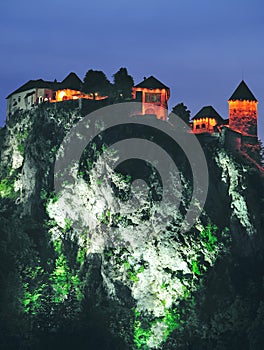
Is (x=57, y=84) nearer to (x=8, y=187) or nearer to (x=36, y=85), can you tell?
(x=36, y=85)

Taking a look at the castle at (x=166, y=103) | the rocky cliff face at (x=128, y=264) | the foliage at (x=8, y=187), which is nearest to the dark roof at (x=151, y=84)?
the castle at (x=166, y=103)

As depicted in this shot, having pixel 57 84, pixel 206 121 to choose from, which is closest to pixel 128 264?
pixel 206 121

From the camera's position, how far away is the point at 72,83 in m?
88.4

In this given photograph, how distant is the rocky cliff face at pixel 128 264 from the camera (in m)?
73.8

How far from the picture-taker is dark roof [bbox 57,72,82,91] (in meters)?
87.8

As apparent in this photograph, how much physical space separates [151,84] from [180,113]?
14.0 feet

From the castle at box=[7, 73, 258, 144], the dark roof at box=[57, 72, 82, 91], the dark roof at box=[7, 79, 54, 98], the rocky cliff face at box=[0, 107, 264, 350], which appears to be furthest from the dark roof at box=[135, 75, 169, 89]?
the dark roof at box=[7, 79, 54, 98]

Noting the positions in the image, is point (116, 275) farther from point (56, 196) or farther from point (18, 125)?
point (18, 125)

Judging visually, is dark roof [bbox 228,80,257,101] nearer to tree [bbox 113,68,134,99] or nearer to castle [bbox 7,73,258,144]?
castle [bbox 7,73,258,144]

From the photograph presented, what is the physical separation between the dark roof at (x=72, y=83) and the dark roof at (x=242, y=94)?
50.0 ft

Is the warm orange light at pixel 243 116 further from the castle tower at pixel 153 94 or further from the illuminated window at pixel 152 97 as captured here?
the illuminated window at pixel 152 97

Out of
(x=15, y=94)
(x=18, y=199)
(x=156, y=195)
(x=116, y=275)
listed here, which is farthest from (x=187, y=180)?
(x=15, y=94)

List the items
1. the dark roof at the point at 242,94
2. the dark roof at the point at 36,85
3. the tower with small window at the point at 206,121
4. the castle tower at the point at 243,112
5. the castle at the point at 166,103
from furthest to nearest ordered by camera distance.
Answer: the dark roof at the point at 36,85
the dark roof at the point at 242,94
the tower with small window at the point at 206,121
the castle tower at the point at 243,112
the castle at the point at 166,103

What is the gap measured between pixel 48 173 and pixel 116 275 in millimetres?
11963
